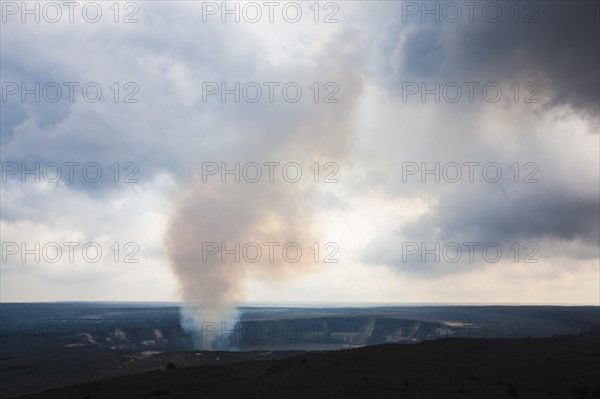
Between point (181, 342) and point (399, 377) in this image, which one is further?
point (181, 342)

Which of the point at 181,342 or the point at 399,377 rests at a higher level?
the point at 399,377

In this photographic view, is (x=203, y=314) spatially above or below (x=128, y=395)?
below

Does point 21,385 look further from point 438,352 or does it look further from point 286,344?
point 286,344

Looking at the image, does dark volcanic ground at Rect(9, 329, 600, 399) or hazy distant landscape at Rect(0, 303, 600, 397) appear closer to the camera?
dark volcanic ground at Rect(9, 329, 600, 399)

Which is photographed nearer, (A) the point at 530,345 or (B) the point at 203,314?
(A) the point at 530,345

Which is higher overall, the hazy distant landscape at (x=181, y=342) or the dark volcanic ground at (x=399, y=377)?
the dark volcanic ground at (x=399, y=377)

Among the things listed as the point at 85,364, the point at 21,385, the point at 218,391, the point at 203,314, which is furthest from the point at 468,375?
the point at 203,314

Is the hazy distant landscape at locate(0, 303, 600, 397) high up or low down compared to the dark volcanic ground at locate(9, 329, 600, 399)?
down

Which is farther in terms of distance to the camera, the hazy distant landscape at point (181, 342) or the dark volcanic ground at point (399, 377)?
the hazy distant landscape at point (181, 342)
